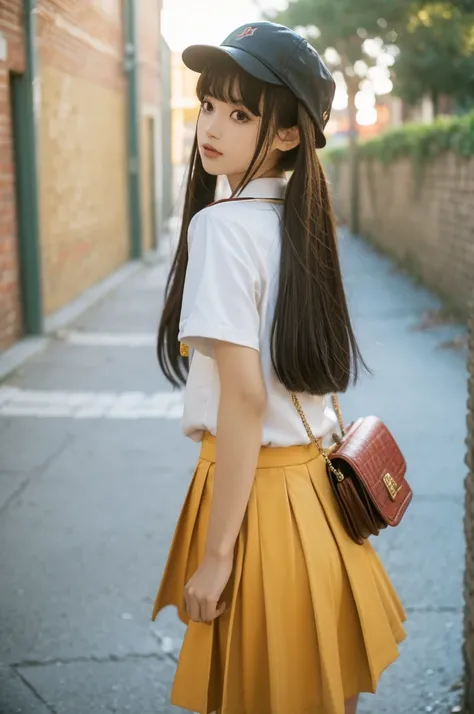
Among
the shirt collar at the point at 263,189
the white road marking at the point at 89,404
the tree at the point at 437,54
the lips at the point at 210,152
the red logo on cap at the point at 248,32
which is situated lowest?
the white road marking at the point at 89,404

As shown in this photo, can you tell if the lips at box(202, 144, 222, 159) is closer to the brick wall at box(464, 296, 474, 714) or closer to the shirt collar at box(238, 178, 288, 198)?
the shirt collar at box(238, 178, 288, 198)

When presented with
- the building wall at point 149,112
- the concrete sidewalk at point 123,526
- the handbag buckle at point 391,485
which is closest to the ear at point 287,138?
the handbag buckle at point 391,485

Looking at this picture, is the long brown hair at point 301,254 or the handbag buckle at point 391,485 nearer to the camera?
the long brown hair at point 301,254

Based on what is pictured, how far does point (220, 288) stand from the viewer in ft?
5.41

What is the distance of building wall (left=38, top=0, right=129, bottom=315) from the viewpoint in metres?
9.23

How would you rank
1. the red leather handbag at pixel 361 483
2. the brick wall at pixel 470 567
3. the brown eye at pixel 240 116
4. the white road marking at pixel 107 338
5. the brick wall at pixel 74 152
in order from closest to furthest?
the brown eye at pixel 240 116
the red leather handbag at pixel 361 483
the brick wall at pixel 470 567
the brick wall at pixel 74 152
the white road marking at pixel 107 338

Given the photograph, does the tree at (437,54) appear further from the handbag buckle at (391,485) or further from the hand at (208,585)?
the hand at (208,585)

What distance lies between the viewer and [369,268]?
14852 mm

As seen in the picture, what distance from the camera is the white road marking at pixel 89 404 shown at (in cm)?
596

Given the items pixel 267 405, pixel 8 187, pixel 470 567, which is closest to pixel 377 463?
pixel 267 405

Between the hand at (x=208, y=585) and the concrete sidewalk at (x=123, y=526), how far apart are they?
1.10m

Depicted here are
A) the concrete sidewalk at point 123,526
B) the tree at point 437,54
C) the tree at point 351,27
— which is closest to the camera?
the concrete sidewalk at point 123,526

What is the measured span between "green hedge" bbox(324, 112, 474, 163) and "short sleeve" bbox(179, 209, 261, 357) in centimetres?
807

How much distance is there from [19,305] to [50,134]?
7.05 ft
